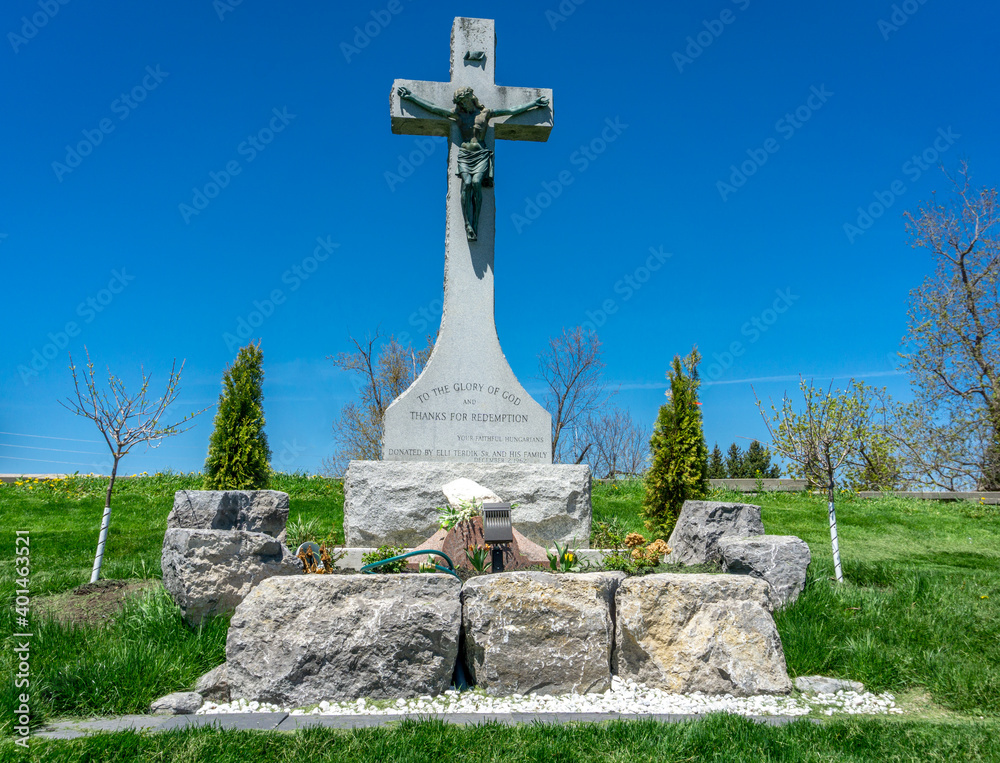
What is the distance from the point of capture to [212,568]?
15.7 ft

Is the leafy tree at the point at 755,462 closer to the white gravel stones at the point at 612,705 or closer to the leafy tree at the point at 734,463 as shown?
the leafy tree at the point at 734,463

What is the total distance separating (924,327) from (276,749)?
66.4ft

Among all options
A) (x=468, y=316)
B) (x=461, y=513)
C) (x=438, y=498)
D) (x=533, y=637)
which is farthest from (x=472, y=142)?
(x=533, y=637)

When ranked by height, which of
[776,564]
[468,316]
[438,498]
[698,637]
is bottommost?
[698,637]

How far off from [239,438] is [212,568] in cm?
498

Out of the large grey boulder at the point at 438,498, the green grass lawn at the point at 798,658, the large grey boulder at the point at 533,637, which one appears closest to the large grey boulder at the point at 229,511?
the large grey boulder at the point at 438,498

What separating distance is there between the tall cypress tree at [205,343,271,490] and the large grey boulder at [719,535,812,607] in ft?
21.1

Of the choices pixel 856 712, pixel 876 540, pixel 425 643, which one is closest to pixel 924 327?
pixel 876 540

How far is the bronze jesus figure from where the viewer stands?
7809 millimetres

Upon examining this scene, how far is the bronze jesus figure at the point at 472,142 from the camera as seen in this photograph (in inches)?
307

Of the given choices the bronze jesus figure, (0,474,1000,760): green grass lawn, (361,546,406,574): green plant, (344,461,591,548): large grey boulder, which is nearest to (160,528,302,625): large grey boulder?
(0,474,1000,760): green grass lawn

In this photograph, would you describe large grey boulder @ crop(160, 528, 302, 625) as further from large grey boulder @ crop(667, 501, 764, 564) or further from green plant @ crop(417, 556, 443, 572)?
large grey boulder @ crop(667, 501, 764, 564)

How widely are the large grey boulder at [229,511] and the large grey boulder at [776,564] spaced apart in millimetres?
4090

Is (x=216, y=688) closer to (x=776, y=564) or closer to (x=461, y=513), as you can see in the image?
(x=461, y=513)
